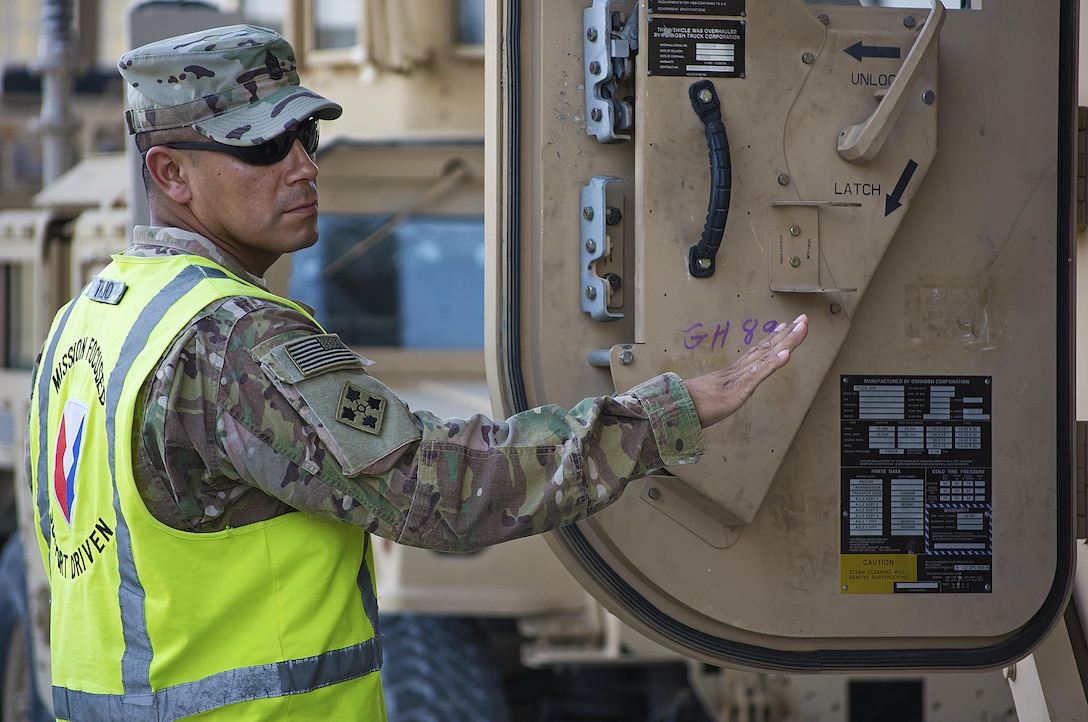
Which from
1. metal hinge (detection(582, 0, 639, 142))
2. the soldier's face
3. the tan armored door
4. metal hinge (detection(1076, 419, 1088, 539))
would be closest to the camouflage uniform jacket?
the soldier's face

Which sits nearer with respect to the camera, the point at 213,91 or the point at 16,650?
the point at 213,91

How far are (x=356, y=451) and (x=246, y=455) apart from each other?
0.43ft

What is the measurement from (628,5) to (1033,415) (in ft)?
2.96

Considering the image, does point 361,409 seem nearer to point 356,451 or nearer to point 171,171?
point 356,451

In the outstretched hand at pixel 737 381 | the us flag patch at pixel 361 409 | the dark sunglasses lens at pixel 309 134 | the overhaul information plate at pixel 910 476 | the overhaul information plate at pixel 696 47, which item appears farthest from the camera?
the overhaul information plate at pixel 910 476

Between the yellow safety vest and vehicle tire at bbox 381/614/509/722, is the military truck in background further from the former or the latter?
→ vehicle tire at bbox 381/614/509/722

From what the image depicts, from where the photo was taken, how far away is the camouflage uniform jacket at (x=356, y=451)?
1483 millimetres

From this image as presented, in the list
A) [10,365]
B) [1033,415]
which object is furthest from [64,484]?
[10,365]

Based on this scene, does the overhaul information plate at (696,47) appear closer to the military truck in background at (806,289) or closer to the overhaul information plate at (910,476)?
the military truck in background at (806,289)

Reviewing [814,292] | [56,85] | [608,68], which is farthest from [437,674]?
[56,85]

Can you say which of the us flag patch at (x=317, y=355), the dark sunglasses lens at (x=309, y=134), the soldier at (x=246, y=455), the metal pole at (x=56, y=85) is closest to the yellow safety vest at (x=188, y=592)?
the soldier at (x=246, y=455)

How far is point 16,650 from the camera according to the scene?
Answer: 559cm

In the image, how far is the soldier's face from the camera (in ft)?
5.42

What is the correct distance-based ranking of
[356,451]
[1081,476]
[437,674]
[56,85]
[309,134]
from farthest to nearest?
[56,85]
[437,674]
[1081,476]
[309,134]
[356,451]
